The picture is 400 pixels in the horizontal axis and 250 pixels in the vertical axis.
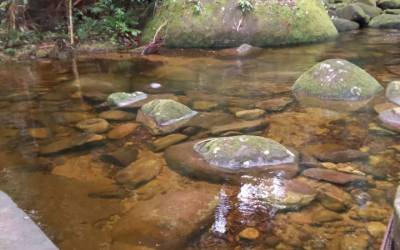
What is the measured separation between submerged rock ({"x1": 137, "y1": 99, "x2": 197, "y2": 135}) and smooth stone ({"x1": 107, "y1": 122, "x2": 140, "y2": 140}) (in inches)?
5.6

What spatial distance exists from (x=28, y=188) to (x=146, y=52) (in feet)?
20.1

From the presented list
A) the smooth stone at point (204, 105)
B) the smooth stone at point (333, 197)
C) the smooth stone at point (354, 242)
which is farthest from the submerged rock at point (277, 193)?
the smooth stone at point (204, 105)

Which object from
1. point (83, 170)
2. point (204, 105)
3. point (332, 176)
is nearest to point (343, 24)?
point (204, 105)

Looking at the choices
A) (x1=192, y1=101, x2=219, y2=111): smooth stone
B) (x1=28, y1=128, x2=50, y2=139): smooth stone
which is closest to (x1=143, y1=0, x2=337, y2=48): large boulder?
(x1=192, y1=101, x2=219, y2=111): smooth stone

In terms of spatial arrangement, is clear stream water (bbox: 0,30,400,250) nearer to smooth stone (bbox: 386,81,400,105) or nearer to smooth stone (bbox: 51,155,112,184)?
smooth stone (bbox: 51,155,112,184)

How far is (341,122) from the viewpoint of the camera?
509cm

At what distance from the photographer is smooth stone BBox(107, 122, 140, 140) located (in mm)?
4812

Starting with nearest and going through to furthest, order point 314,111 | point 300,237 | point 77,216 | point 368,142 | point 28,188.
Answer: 1. point 300,237
2. point 77,216
3. point 28,188
4. point 368,142
5. point 314,111

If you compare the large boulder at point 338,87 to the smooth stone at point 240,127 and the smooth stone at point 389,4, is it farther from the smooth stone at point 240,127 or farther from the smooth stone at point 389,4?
the smooth stone at point 389,4

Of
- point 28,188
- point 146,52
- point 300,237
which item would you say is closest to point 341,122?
point 300,237

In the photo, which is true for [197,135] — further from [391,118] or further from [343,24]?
[343,24]

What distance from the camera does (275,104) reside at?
5727 mm

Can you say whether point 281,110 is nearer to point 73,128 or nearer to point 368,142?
point 368,142

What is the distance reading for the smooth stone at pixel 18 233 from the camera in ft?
7.47
